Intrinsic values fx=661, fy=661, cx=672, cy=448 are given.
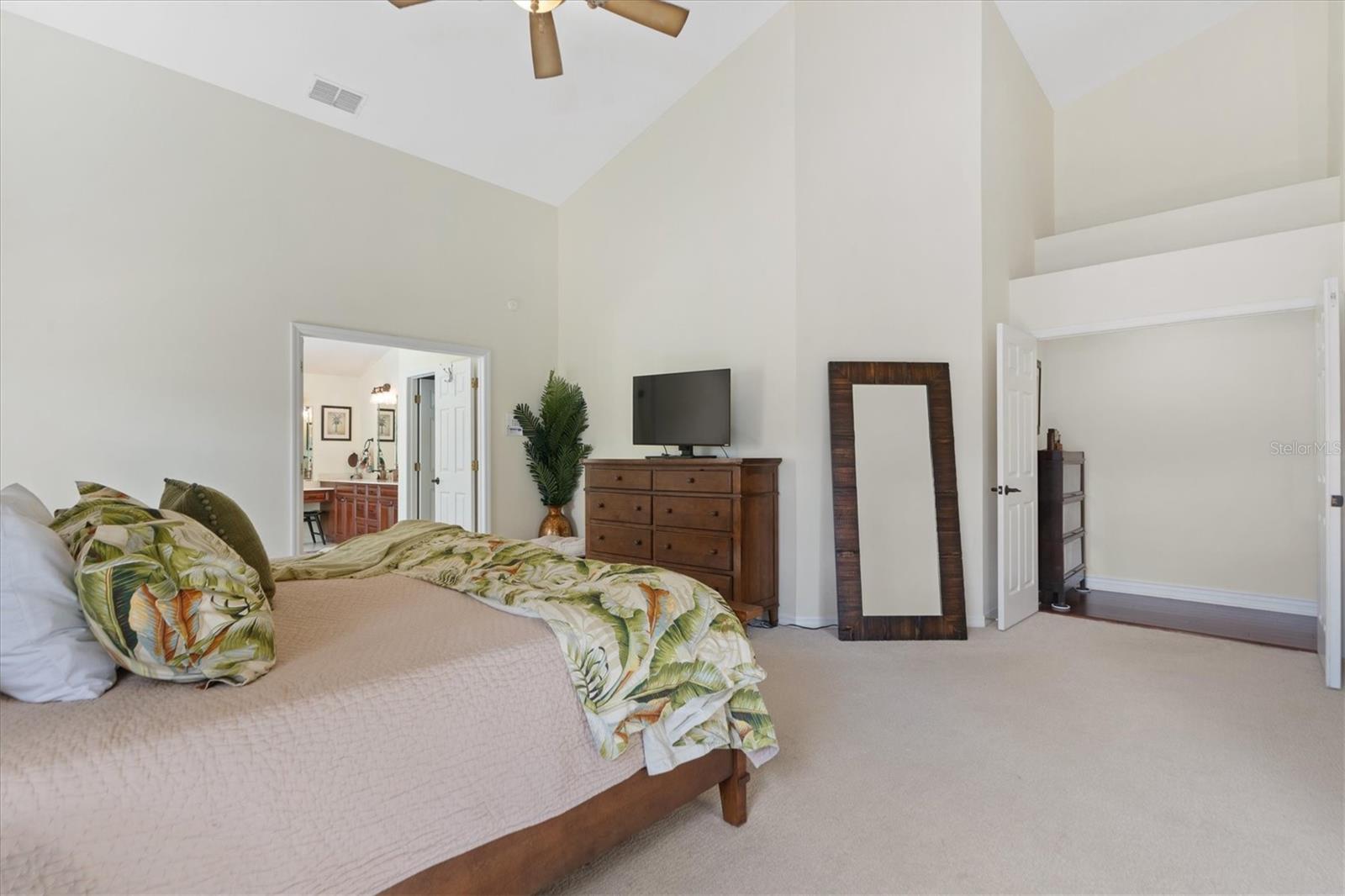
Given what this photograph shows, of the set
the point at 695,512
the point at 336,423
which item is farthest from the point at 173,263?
the point at 336,423

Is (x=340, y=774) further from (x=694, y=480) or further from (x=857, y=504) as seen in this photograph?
(x=857, y=504)

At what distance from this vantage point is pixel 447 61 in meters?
4.36

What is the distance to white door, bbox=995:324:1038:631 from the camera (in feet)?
13.8

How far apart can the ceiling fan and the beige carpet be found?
3.24 meters

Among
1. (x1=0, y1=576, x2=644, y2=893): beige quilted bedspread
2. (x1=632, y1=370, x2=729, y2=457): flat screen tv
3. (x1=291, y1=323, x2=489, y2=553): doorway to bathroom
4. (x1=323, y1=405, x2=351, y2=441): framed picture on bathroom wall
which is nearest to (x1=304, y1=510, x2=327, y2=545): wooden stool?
(x1=291, y1=323, x2=489, y2=553): doorway to bathroom

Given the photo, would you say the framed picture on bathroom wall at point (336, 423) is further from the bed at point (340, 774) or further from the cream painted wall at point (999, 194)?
the cream painted wall at point (999, 194)

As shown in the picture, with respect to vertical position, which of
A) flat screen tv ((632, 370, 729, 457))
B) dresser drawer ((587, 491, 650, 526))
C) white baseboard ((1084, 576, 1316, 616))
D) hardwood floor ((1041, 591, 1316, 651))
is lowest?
hardwood floor ((1041, 591, 1316, 651))

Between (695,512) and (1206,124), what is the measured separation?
4904 mm

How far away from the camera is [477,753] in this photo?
1420mm

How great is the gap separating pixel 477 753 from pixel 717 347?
12.6ft

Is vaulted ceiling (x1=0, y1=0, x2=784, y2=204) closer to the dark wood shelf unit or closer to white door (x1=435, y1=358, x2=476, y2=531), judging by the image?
white door (x1=435, y1=358, x2=476, y2=531)

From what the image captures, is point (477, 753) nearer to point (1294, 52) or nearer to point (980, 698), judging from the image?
point (980, 698)

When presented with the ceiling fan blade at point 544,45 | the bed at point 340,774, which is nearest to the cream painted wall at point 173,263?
the ceiling fan blade at point 544,45

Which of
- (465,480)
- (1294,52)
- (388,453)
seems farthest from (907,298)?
(388,453)
